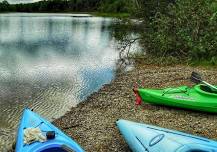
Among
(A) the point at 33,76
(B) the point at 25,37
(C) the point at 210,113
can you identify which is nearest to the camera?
(C) the point at 210,113

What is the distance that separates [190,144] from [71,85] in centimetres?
1299

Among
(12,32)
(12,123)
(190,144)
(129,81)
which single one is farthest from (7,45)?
(190,144)

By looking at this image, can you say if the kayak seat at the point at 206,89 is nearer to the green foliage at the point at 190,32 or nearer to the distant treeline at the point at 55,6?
the green foliage at the point at 190,32

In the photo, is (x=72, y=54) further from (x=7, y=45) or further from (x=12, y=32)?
(x=12, y=32)

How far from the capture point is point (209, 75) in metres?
18.0

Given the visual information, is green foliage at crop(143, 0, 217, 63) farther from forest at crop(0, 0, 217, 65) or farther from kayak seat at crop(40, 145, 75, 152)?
kayak seat at crop(40, 145, 75, 152)

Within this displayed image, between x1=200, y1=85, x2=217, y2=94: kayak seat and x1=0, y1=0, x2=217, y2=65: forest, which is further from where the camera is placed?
x1=0, y1=0, x2=217, y2=65: forest

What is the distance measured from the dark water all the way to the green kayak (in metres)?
3.87

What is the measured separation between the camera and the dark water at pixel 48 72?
1665cm

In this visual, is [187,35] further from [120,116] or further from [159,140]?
[159,140]

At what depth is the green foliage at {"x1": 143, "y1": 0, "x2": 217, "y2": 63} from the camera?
21.8 meters

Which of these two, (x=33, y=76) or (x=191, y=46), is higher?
(x=191, y=46)

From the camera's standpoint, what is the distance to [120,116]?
13766 mm

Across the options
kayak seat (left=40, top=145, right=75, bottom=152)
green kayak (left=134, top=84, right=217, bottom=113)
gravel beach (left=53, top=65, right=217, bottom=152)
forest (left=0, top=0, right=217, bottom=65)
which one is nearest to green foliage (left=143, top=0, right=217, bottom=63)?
forest (left=0, top=0, right=217, bottom=65)
